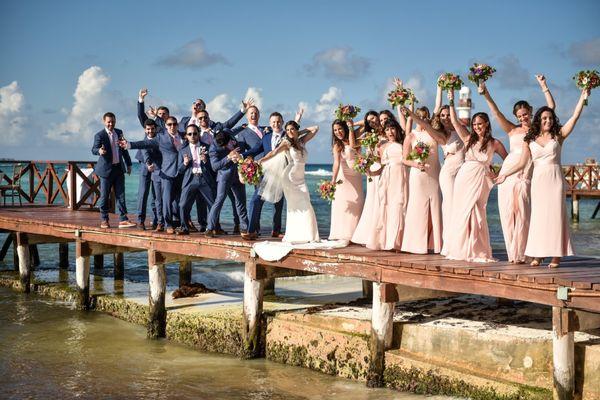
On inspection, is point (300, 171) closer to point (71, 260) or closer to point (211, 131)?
point (211, 131)

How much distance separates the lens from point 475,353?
9.41 meters

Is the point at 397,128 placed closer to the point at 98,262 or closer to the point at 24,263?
the point at 24,263

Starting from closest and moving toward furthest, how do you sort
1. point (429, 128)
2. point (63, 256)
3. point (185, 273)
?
point (429, 128), point (185, 273), point (63, 256)

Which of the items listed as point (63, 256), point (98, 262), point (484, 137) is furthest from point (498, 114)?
point (63, 256)

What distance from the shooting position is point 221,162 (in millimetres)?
12555

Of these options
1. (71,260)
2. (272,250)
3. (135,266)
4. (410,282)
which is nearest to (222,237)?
(272,250)

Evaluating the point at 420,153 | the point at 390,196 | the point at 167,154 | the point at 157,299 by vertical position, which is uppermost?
the point at 167,154

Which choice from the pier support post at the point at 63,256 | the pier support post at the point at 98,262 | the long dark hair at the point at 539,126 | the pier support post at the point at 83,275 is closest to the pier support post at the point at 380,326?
the long dark hair at the point at 539,126

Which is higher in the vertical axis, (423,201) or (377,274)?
(423,201)

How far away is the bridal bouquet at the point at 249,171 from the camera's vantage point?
11.8m

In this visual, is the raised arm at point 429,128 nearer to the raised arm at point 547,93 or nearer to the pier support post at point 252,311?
the raised arm at point 547,93

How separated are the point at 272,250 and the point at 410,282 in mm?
2463

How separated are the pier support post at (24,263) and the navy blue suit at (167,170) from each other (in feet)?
18.3

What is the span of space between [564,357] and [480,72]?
344 cm
